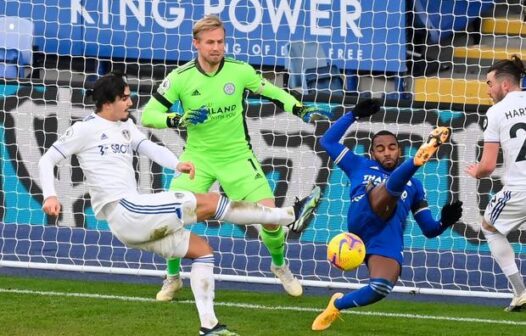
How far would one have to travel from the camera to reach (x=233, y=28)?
44.8 feet

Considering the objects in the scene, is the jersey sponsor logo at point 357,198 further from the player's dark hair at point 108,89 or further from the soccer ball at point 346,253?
the player's dark hair at point 108,89

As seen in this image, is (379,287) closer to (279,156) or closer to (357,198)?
(357,198)

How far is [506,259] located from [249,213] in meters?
2.30

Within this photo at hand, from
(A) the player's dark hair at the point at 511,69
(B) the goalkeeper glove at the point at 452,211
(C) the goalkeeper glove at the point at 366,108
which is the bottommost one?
(B) the goalkeeper glove at the point at 452,211

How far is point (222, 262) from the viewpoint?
1153cm

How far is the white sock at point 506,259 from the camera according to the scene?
382 inches

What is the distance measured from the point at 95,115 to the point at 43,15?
5690mm

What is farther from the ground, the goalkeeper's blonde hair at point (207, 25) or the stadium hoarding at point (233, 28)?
the stadium hoarding at point (233, 28)

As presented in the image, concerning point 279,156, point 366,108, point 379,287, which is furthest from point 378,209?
point 279,156

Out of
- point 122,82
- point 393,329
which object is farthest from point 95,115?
point 393,329

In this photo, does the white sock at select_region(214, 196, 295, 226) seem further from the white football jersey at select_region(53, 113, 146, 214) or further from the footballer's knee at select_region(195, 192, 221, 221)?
the white football jersey at select_region(53, 113, 146, 214)

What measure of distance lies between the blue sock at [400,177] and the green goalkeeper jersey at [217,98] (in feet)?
4.68

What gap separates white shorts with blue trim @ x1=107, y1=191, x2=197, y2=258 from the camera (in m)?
8.09

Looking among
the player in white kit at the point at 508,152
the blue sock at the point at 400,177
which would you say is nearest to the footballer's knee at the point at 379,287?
the blue sock at the point at 400,177
